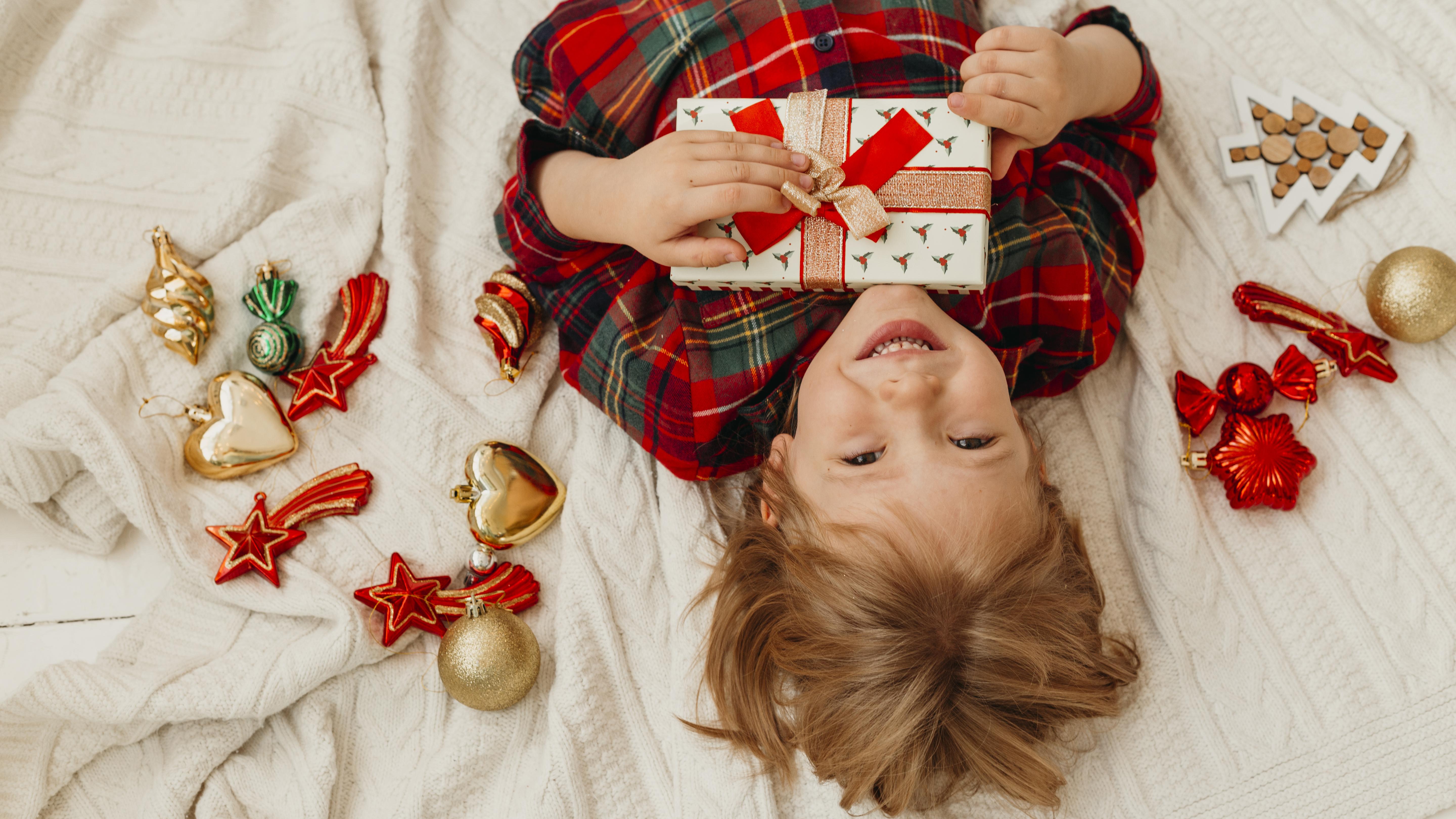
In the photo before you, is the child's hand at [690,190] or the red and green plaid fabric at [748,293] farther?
the red and green plaid fabric at [748,293]

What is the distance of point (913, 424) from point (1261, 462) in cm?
53

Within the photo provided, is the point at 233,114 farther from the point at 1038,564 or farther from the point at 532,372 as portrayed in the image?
the point at 1038,564

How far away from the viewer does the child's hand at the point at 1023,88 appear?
0.95 metres

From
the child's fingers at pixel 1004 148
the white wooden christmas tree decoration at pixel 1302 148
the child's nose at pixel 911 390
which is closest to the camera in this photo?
the child's nose at pixel 911 390

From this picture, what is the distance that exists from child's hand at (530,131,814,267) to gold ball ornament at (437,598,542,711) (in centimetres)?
45

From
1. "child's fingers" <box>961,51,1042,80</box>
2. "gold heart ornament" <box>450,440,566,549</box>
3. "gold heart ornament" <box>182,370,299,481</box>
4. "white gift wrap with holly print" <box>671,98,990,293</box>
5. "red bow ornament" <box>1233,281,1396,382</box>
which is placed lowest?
"gold heart ornament" <box>450,440,566,549</box>

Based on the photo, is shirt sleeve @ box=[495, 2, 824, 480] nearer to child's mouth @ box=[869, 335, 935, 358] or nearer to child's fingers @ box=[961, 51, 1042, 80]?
child's mouth @ box=[869, 335, 935, 358]

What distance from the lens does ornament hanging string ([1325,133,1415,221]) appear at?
1.24 meters

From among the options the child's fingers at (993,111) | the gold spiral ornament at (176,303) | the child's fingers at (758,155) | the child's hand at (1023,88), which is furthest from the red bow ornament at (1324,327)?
the gold spiral ornament at (176,303)

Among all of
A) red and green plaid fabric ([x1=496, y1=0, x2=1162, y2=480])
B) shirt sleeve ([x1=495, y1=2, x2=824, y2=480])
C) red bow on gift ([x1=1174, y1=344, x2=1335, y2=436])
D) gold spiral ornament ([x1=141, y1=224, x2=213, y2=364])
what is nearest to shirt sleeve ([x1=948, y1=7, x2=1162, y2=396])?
red and green plaid fabric ([x1=496, y1=0, x2=1162, y2=480])

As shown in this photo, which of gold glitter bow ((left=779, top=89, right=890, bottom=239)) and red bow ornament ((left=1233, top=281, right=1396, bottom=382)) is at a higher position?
gold glitter bow ((left=779, top=89, right=890, bottom=239))

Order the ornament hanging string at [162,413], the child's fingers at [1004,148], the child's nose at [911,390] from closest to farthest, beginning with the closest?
the child's nose at [911,390] < the child's fingers at [1004,148] < the ornament hanging string at [162,413]

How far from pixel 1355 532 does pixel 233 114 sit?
1.58m

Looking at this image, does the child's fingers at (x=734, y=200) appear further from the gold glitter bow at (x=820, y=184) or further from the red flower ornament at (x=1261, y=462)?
the red flower ornament at (x=1261, y=462)
